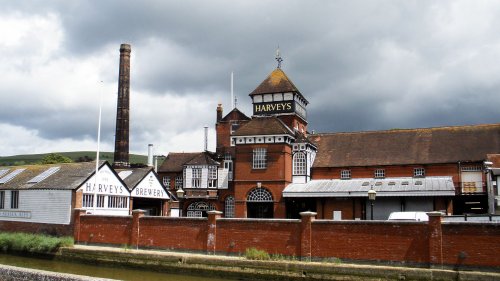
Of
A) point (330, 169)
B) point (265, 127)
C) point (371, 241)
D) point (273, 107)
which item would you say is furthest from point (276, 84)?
point (371, 241)

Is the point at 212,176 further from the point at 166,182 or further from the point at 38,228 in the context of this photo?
the point at 38,228

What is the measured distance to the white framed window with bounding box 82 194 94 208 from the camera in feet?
89.5

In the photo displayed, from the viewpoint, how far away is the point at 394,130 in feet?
118

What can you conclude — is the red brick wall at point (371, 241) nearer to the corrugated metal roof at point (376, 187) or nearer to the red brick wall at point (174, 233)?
the red brick wall at point (174, 233)

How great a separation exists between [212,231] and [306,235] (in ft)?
14.7

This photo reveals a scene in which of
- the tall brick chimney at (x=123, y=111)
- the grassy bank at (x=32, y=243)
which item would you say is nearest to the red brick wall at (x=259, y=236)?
the grassy bank at (x=32, y=243)

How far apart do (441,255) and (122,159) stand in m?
27.8

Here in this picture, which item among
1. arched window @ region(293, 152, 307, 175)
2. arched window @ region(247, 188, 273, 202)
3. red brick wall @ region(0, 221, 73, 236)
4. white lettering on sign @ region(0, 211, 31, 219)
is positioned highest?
arched window @ region(293, 152, 307, 175)

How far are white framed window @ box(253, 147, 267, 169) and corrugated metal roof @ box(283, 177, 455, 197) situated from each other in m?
2.32

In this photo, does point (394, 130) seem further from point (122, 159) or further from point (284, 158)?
point (122, 159)

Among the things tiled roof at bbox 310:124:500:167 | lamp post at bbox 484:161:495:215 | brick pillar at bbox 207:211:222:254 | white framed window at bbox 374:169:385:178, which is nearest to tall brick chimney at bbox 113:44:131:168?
tiled roof at bbox 310:124:500:167

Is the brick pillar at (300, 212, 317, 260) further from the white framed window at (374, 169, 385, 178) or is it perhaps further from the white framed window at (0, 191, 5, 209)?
the white framed window at (0, 191, 5, 209)

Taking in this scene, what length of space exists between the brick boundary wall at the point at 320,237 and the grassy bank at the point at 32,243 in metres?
1.52

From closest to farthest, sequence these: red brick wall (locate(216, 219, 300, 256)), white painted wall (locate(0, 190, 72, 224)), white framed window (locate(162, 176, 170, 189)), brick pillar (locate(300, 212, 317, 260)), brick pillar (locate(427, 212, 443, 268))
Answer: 1. brick pillar (locate(427, 212, 443, 268))
2. brick pillar (locate(300, 212, 317, 260))
3. red brick wall (locate(216, 219, 300, 256))
4. white painted wall (locate(0, 190, 72, 224))
5. white framed window (locate(162, 176, 170, 189))
